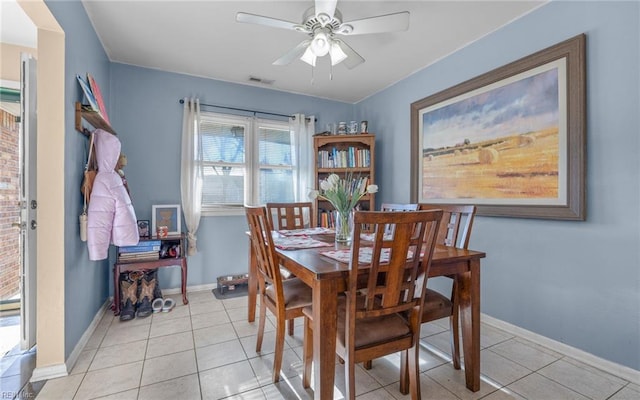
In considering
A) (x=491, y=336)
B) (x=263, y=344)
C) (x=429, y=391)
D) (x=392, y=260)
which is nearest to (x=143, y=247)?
(x=263, y=344)

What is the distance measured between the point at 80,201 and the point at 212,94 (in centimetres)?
188

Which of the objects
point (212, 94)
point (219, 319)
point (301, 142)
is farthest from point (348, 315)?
point (212, 94)

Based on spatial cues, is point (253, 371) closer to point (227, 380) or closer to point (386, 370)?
point (227, 380)

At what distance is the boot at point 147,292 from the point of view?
8.61 ft

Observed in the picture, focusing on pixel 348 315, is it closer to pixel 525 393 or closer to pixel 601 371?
pixel 525 393

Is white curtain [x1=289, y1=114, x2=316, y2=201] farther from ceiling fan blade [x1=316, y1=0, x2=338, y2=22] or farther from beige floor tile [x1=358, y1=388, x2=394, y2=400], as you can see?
beige floor tile [x1=358, y1=388, x2=394, y2=400]

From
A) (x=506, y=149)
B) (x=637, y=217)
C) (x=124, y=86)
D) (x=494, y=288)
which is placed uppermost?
(x=124, y=86)

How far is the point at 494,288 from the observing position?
2420mm

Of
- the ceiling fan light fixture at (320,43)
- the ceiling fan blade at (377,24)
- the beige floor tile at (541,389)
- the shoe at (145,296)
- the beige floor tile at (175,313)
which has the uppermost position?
the ceiling fan blade at (377,24)

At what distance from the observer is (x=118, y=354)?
195 centimetres

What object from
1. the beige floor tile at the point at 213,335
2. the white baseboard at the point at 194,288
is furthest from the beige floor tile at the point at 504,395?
the white baseboard at the point at 194,288

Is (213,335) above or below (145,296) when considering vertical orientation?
below

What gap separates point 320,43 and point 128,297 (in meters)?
2.71

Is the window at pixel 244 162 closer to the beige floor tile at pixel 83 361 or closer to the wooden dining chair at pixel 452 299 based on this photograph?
the beige floor tile at pixel 83 361
